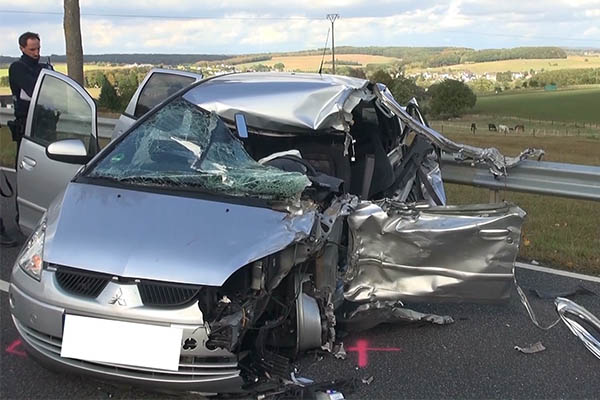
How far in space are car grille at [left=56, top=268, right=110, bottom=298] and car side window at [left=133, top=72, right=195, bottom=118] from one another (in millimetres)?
2511

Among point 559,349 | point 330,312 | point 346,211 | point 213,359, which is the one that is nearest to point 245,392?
point 213,359

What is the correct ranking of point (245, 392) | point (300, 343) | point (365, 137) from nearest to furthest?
point (245, 392) < point (300, 343) < point (365, 137)

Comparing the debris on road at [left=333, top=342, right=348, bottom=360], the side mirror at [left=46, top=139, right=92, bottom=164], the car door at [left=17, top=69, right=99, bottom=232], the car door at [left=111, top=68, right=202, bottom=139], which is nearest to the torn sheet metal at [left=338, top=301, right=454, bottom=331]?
the debris on road at [left=333, top=342, right=348, bottom=360]

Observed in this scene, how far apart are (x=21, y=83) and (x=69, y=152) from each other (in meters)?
2.28

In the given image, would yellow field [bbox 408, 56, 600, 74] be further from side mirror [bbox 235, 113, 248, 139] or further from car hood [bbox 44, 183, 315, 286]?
car hood [bbox 44, 183, 315, 286]

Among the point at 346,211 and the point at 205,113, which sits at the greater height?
the point at 205,113

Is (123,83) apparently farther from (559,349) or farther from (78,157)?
(559,349)

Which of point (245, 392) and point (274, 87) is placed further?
point (274, 87)

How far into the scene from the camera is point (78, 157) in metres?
3.82

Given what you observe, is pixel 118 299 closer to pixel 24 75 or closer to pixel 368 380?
pixel 368 380

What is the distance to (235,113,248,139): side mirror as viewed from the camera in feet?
12.3

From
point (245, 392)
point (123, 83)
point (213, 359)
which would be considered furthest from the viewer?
point (123, 83)

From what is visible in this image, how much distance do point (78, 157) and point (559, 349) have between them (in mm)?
3162

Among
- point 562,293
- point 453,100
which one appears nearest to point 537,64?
point 453,100
